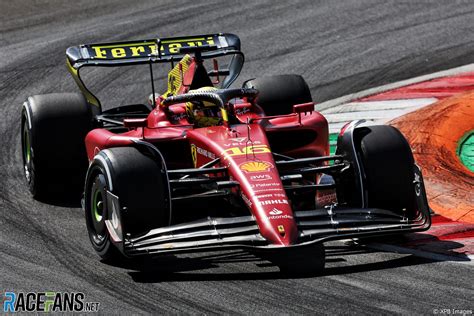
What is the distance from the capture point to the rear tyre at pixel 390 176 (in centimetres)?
1047

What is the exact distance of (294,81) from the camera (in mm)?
13461

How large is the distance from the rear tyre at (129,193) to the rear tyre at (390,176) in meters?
1.97

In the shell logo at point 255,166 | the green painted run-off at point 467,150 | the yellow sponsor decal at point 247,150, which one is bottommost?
the green painted run-off at point 467,150

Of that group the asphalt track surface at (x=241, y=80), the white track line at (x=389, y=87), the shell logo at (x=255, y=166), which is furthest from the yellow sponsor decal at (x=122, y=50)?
the shell logo at (x=255, y=166)

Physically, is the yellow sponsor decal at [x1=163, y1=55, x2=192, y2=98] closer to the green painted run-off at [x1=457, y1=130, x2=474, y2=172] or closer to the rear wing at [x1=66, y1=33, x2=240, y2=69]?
the rear wing at [x1=66, y1=33, x2=240, y2=69]

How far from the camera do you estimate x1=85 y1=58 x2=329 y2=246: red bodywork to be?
31.9ft

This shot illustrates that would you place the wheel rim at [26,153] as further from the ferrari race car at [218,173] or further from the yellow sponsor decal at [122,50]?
the yellow sponsor decal at [122,50]

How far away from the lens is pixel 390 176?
34.4 feet

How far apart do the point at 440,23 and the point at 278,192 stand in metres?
10.3

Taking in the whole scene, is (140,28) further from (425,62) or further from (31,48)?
(425,62)

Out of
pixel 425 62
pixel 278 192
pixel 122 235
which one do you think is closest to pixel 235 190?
pixel 278 192

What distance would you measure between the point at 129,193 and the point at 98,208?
0.78 metres

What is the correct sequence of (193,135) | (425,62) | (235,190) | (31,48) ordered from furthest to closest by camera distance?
(31,48), (425,62), (193,135), (235,190)

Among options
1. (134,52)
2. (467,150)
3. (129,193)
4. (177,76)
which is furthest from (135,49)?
(467,150)
